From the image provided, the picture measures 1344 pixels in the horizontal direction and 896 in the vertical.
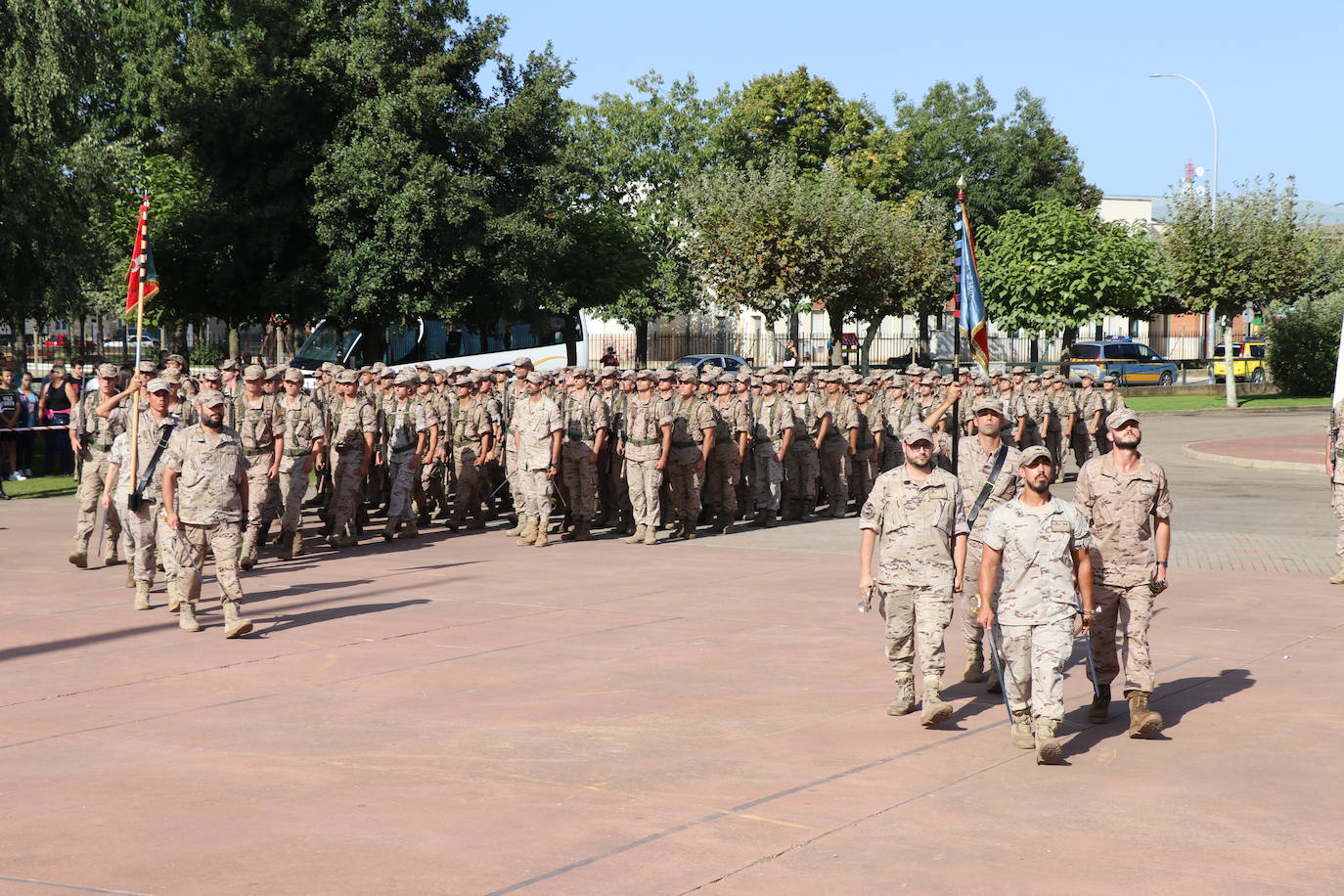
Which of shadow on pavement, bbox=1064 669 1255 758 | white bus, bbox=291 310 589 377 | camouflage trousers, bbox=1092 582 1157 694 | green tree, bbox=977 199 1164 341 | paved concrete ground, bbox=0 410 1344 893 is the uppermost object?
green tree, bbox=977 199 1164 341

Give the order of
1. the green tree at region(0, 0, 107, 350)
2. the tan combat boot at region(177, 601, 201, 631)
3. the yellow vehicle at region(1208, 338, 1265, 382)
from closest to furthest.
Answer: the tan combat boot at region(177, 601, 201, 631) → the green tree at region(0, 0, 107, 350) → the yellow vehicle at region(1208, 338, 1265, 382)

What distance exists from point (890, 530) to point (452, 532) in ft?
32.1

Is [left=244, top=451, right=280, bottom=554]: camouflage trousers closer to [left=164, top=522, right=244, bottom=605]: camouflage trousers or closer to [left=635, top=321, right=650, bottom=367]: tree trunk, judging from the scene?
[left=164, top=522, right=244, bottom=605]: camouflage trousers

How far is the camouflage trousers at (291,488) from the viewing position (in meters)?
14.5

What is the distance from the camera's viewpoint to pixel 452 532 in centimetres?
1728

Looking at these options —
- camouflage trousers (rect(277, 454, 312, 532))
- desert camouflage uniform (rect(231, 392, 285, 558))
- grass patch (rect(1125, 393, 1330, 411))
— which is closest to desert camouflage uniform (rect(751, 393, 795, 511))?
camouflage trousers (rect(277, 454, 312, 532))

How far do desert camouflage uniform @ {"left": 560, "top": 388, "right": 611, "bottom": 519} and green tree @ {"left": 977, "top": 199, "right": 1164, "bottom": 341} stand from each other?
33.9 meters

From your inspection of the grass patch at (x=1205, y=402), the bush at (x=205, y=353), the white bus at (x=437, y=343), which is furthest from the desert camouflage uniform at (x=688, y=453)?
the bush at (x=205, y=353)

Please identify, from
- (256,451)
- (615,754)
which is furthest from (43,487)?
(615,754)

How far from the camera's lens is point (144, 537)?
11.9 metres

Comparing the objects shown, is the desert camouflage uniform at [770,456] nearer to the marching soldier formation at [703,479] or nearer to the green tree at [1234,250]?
the marching soldier formation at [703,479]

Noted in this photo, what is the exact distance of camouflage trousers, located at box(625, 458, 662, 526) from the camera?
1605cm

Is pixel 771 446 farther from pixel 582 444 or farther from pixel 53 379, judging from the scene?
pixel 53 379

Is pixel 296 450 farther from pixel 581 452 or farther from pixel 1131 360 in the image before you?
pixel 1131 360
